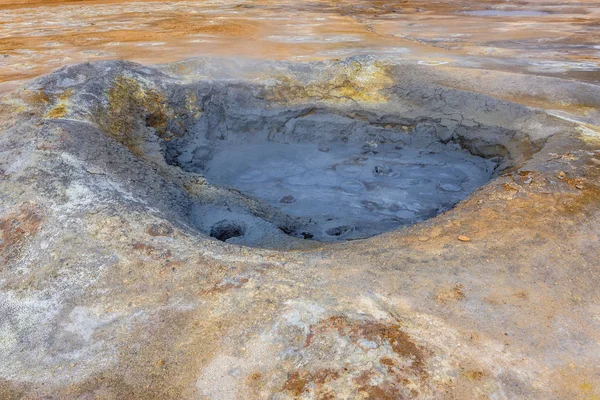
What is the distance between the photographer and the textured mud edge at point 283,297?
89.8 inches

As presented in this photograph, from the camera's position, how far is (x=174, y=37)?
1045 centimetres

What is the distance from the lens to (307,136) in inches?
261

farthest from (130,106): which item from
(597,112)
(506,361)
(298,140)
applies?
(597,112)

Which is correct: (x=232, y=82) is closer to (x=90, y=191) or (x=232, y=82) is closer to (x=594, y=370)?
(x=90, y=191)

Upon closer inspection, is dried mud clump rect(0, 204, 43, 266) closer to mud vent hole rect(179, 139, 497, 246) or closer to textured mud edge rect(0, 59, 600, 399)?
textured mud edge rect(0, 59, 600, 399)

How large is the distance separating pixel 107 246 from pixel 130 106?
119 inches

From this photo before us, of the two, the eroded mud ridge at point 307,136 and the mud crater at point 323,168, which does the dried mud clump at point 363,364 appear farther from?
the eroded mud ridge at point 307,136

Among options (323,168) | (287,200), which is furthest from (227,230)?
(323,168)

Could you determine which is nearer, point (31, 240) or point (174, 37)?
point (31, 240)

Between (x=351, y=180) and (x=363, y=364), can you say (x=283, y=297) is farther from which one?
(x=351, y=180)

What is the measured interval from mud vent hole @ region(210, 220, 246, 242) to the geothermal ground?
0.02 meters

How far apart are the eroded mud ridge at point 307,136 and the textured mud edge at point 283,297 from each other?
0.98 m

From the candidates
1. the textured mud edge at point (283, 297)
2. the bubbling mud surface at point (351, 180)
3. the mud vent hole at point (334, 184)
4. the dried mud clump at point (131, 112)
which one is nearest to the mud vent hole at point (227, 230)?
the mud vent hole at point (334, 184)

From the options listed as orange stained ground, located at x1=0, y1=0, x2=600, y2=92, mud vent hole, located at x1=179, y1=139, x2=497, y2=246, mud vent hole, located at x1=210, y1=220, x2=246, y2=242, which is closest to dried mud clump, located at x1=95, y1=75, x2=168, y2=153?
mud vent hole, located at x1=179, y1=139, x2=497, y2=246
